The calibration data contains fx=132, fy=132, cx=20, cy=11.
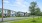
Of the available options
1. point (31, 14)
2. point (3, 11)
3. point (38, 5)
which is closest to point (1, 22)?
point (3, 11)

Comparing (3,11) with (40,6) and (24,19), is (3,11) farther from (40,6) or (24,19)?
(40,6)

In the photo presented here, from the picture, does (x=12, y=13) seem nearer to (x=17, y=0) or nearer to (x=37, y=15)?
(x=17, y=0)

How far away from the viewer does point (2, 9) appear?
307 cm

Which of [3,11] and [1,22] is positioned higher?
[3,11]

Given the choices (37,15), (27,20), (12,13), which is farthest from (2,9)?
(37,15)

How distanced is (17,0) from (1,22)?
63 centimetres

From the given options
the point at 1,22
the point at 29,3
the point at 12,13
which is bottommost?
the point at 1,22

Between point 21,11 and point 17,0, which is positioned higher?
point 17,0

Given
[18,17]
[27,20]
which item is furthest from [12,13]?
[27,20]

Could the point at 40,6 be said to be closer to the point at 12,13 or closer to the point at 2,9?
the point at 12,13

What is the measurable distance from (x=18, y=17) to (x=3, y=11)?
376 millimetres

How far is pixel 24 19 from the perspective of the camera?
3.10 meters

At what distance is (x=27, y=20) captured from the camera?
309 centimetres

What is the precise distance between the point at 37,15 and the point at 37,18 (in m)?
0.07
